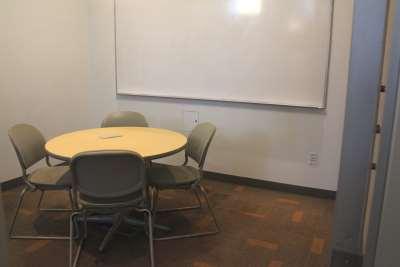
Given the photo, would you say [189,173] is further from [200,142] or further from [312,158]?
[312,158]

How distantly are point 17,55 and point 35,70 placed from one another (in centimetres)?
25

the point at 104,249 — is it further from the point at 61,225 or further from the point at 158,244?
the point at 61,225

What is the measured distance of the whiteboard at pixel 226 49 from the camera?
309 centimetres

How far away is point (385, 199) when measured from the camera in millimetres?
1271

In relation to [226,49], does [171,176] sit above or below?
below

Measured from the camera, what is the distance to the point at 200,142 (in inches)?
105

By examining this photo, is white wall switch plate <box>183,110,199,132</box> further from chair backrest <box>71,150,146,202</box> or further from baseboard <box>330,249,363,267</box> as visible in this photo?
baseboard <box>330,249,363,267</box>

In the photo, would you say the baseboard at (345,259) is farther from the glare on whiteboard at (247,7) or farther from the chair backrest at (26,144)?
the glare on whiteboard at (247,7)

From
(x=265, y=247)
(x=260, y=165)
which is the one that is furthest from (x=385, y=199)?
(x=260, y=165)

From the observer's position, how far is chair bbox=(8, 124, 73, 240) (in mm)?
2424

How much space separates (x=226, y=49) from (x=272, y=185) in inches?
57.2

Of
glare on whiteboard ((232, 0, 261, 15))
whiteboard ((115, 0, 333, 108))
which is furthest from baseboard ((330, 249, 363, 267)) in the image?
glare on whiteboard ((232, 0, 261, 15))

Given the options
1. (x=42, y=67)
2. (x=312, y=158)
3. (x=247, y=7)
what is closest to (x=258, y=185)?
(x=312, y=158)

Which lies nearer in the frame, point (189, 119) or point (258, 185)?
point (258, 185)
